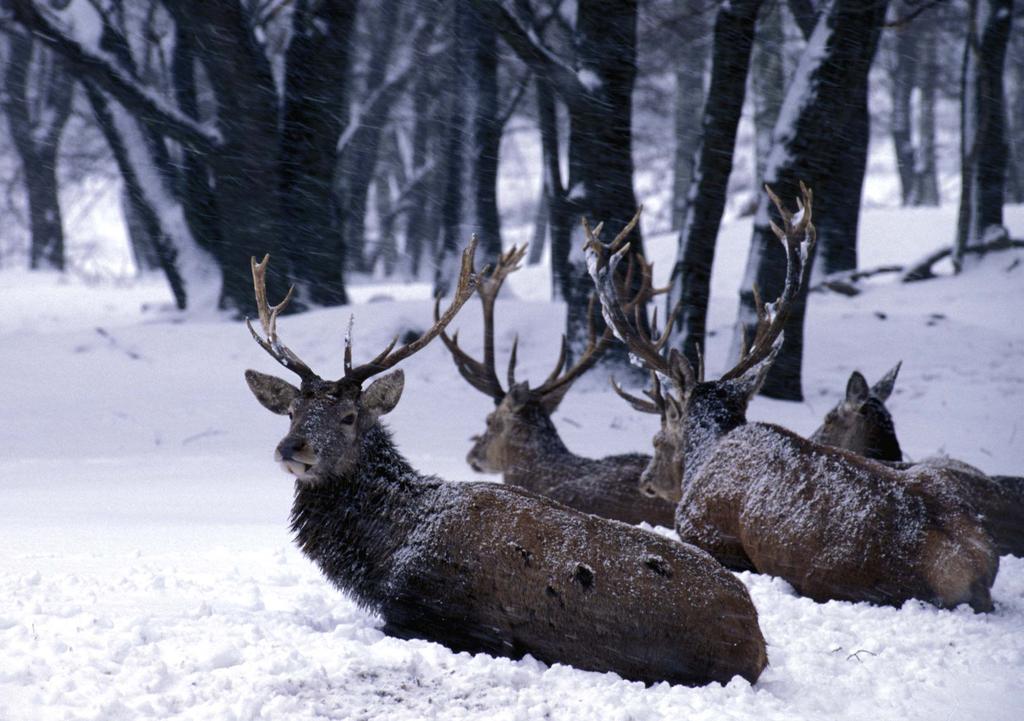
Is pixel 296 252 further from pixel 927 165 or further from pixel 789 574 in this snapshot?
pixel 927 165

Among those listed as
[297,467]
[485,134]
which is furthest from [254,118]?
[297,467]

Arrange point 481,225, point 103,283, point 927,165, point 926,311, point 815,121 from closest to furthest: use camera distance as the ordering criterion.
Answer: point 815,121 < point 926,311 < point 481,225 < point 103,283 < point 927,165

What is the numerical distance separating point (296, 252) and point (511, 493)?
9244mm

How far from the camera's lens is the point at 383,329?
39.6ft

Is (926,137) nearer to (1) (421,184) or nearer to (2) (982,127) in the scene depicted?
(1) (421,184)

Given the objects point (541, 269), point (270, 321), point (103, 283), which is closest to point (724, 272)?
point (541, 269)

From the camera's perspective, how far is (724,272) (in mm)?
20719

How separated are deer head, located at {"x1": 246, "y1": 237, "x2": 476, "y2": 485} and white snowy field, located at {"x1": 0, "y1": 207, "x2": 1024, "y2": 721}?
1.80 ft

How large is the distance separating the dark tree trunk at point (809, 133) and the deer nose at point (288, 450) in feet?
21.1

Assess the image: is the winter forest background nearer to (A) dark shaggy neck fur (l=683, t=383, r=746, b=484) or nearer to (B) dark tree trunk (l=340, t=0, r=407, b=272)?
(B) dark tree trunk (l=340, t=0, r=407, b=272)

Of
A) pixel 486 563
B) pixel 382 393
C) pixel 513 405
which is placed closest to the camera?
pixel 486 563

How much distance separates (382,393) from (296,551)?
1227 millimetres

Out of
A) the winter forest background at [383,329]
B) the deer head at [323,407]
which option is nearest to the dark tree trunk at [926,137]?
the winter forest background at [383,329]

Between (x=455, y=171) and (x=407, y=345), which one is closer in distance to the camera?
(x=407, y=345)
